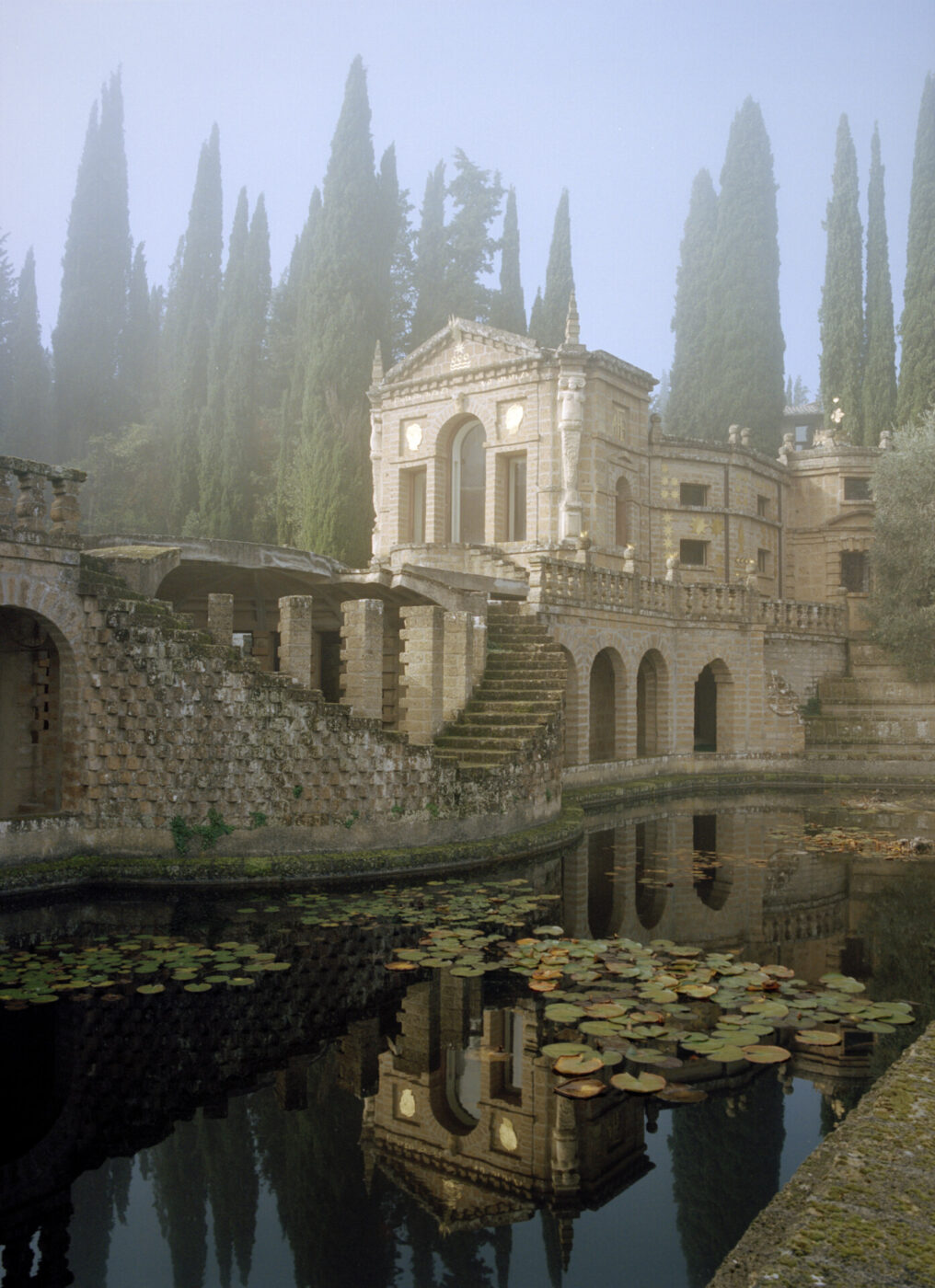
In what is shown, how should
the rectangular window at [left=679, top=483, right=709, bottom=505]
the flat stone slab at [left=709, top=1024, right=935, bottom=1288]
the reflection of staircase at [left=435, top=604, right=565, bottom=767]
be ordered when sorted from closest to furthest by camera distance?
the flat stone slab at [left=709, top=1024, right=935, bottom=1288] < the reflection of staircase at [left=435, top=604, right=565, bottom=767] < the rectangular window at [left=679, top=483, right=709, bottom=505]

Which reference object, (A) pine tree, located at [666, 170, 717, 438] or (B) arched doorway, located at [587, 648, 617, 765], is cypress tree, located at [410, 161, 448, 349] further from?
(B) arched doorway, located at [587, 648, 617, 765]

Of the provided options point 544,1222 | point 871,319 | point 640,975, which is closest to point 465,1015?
point 640,975

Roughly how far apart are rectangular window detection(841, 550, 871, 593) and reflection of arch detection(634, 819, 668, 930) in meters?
22.9

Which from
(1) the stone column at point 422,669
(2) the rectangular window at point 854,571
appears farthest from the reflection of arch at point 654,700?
(2) the rectangular window at point 854,571

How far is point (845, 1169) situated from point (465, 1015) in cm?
392

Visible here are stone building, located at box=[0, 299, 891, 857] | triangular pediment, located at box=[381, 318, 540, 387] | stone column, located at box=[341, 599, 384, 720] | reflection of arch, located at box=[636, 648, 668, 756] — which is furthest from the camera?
triangular pediment, located at box=[381, 318, 540, 387]

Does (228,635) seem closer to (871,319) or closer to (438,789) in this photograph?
(438,789)

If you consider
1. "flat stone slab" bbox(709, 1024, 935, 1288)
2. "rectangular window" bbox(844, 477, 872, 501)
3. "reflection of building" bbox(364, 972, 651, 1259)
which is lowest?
"reflection of building" bbox(364, 972, 651, 1259)

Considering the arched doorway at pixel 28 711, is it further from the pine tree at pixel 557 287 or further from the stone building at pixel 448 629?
the pine tree at pixel 557 287

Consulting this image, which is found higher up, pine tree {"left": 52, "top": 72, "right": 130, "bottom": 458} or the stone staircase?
pine tree {"left": 52, "top": 72, "right": 130, "bottom": 458}

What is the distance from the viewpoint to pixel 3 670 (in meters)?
13.0

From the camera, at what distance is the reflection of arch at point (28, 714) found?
12.9 metres

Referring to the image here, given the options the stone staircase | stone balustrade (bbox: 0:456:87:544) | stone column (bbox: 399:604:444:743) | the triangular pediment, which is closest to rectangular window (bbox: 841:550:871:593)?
the stone staircase

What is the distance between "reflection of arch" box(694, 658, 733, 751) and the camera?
25.5 meters
